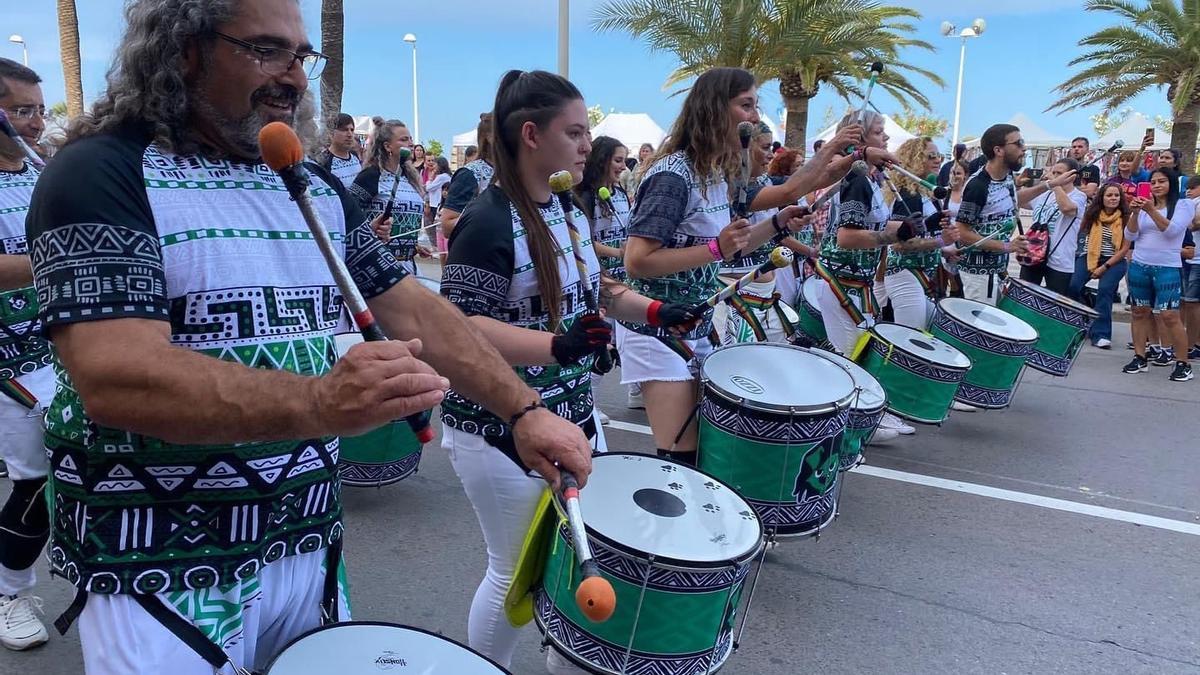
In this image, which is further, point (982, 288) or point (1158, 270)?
point (1158, 270)

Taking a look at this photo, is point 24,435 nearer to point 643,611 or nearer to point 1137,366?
point 643,611

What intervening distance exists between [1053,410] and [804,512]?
14.1 feet

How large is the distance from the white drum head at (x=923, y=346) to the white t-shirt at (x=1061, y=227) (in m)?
4.89

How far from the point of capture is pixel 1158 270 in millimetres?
8062

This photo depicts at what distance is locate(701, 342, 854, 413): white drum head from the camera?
3.20 meters

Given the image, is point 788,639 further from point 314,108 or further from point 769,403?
point 314,108

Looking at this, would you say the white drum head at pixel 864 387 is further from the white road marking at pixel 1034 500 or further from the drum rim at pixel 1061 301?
the drum rim at pixel 1061 301

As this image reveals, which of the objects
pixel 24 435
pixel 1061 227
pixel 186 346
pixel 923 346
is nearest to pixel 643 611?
pixel 186 346

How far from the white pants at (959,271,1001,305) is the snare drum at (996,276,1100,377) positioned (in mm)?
607

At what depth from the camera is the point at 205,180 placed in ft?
4.67

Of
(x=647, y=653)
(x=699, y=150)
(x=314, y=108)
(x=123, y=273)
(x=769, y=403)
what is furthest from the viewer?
(x=699, y=150)

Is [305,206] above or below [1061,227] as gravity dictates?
above

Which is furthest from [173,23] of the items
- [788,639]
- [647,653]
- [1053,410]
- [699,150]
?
[1053,410]

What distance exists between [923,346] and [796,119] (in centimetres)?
1247
